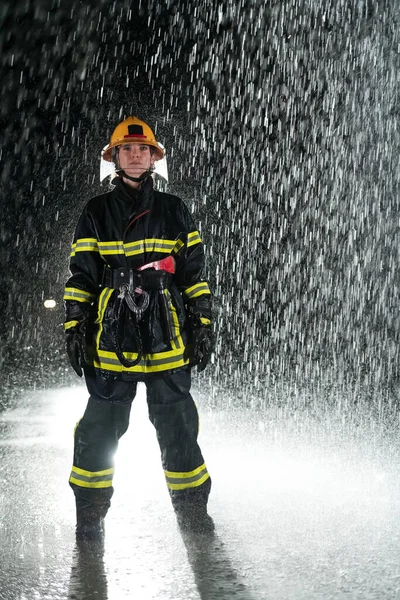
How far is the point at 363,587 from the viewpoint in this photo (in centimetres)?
264

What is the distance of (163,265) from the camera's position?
3.73 meters

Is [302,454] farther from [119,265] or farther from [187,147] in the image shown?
[187,147]

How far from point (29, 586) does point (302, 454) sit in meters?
2.67

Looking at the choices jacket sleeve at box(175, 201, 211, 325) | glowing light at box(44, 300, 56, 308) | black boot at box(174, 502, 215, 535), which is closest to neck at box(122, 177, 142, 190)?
jacket sleeve at box(175, 201, 211, 325)

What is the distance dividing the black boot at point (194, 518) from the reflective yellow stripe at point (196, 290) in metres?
0.99

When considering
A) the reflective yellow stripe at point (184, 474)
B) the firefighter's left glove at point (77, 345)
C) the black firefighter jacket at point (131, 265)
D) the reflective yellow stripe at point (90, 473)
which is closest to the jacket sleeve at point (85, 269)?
the black firefighter jacket at point (131, 265)

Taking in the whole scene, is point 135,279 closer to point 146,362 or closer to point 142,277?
point 142,277

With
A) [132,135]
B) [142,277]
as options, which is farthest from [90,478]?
[132,135]

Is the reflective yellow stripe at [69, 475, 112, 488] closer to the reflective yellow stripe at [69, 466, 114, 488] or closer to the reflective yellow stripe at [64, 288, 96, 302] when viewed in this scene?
the reflective yellow stripe at [69, 466, 114, 488]

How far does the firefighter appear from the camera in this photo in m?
3.58

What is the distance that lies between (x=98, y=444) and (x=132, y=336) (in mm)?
507

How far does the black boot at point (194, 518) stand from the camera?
3.48m

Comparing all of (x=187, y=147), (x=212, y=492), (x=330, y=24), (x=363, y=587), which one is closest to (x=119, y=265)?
(x=212, y=492)

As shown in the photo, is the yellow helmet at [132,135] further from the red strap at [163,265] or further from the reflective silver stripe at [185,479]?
the reflective silver stripe at [185,479]
